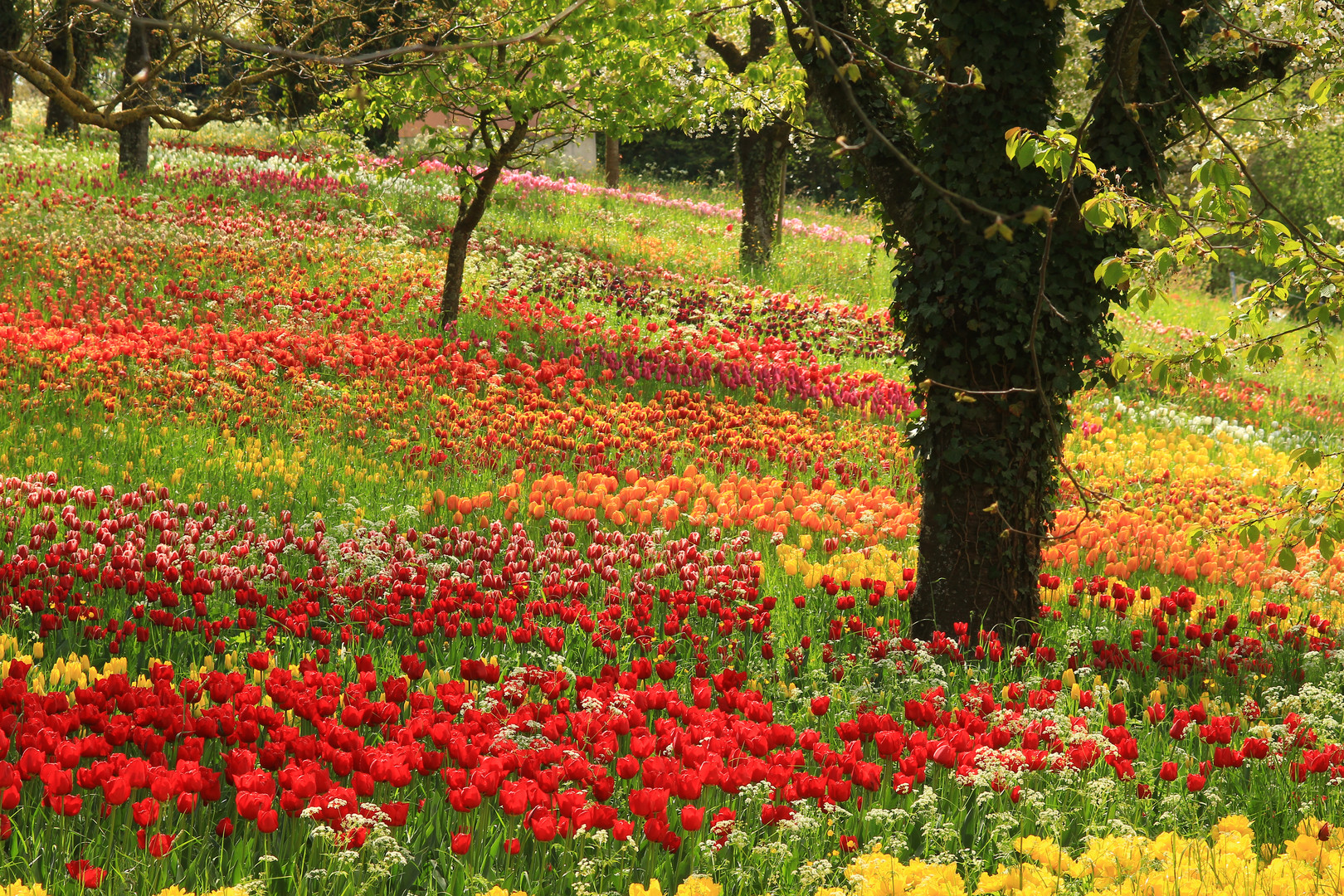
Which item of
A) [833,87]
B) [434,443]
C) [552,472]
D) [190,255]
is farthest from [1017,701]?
[190,255]

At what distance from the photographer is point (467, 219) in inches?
513

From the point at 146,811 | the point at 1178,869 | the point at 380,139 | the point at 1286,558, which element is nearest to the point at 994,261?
the point at 1286,558

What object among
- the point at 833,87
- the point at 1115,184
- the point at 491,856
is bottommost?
the point at 491,856

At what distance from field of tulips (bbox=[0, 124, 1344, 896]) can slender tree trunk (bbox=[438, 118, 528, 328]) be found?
1.79 feet

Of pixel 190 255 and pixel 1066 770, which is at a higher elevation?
pixel 190 255

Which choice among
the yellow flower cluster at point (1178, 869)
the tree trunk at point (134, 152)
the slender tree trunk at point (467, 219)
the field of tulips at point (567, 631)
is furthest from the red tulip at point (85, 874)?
the tree trunk at point (134, 152)

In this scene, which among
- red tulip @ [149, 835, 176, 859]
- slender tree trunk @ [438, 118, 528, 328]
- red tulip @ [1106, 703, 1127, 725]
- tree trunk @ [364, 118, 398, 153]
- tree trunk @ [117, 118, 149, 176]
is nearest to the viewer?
red tulip @ [149, 835, 176, 859]

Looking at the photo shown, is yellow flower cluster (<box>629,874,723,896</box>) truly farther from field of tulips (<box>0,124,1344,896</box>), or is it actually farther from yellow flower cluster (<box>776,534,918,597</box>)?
yellow flower cluster (<box>776,534,918,597</box>)

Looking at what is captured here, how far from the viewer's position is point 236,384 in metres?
10.4

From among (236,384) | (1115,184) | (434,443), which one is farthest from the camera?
(236,384)

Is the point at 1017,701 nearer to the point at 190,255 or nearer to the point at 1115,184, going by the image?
the point at 1115,184

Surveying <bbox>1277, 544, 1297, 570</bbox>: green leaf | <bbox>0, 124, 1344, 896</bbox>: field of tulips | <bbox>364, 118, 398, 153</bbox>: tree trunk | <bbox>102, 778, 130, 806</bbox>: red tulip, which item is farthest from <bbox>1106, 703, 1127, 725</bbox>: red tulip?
<bbox>364, 118, 398, 153</bbox>: tree trunk

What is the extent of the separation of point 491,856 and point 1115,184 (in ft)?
14.7

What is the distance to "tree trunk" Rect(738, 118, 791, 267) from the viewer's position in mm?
20781
